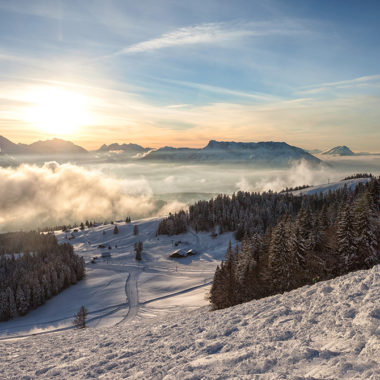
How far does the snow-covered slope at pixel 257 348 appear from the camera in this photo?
9.63 metres

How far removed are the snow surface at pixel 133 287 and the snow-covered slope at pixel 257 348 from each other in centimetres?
3972

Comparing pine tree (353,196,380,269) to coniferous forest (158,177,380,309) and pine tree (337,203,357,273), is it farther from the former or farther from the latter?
pine tree (337,203,357,273)

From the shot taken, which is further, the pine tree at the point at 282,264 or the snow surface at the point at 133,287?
the snow surface at the point at 133,287

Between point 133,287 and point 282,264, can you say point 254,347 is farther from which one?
point 133,287

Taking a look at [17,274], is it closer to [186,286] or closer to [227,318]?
[186,286]

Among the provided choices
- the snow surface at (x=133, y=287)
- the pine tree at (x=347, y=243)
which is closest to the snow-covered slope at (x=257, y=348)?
the pine tree at (x=347, y=243)

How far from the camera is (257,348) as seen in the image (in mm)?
11688

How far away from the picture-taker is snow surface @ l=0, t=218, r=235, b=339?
217ft

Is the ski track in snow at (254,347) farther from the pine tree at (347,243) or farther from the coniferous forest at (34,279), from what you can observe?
the coniferous forest at (34,279)

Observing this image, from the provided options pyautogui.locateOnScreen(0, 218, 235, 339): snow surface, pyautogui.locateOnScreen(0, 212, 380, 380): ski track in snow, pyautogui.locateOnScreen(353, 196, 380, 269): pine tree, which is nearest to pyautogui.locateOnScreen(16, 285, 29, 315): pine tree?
pyautogui.locateOnScreen(0, 218, 235, 339): snow surface

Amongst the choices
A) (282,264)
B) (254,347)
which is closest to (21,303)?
(282,264)

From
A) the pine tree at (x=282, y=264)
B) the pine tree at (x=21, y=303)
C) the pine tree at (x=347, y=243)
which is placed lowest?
the pine tree at (x=21, y=303)

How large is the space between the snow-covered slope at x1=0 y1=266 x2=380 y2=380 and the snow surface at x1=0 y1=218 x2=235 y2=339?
130 feet

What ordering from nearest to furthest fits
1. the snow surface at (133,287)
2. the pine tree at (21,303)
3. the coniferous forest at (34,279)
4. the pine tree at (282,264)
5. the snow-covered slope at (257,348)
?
the snow-covered slope at (257,348) < the pine tree at (282,264) < the snow surface at (133,287) < the coniferous forest at (34,279) < the pine tree at (21,303)
